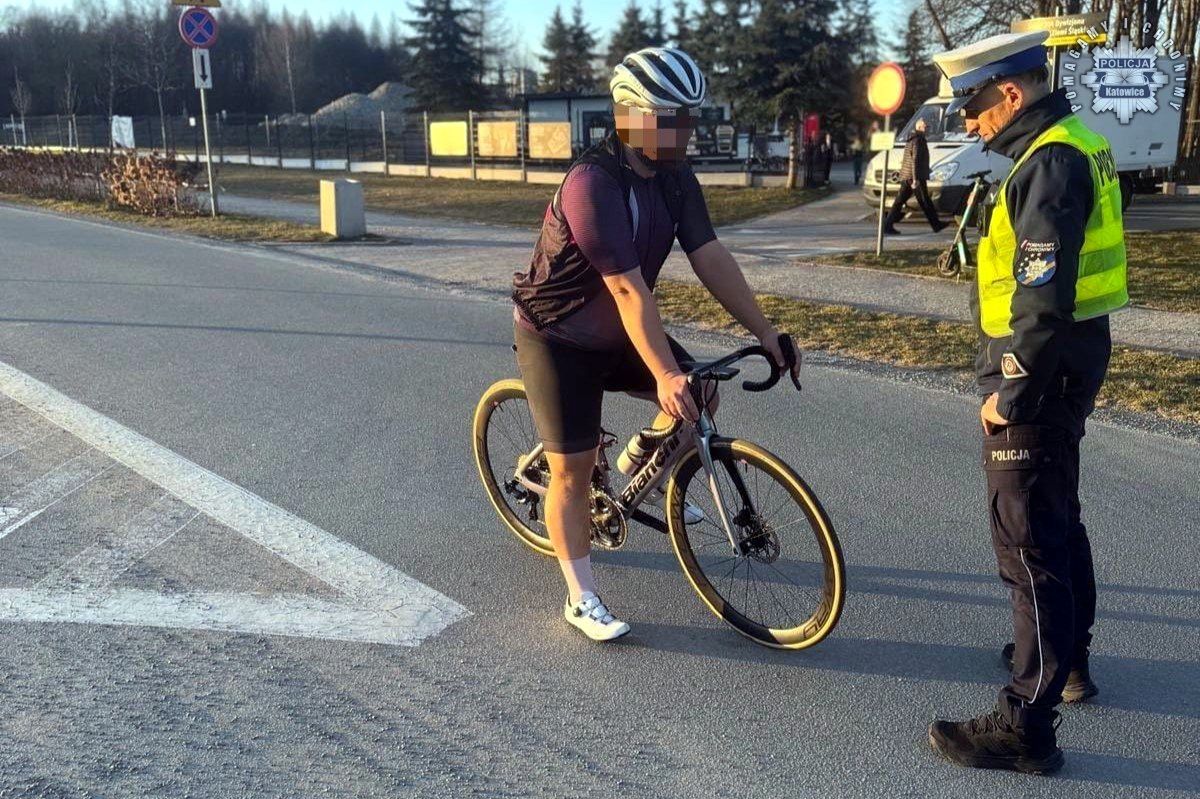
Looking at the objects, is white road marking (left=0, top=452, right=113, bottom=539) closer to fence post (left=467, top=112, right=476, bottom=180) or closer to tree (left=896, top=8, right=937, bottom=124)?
fence post (left=467, top=112, right=476, bottom=180)

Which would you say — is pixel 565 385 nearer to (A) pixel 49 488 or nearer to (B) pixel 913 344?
(A) pixel 49 488

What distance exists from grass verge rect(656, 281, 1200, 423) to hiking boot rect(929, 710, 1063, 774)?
3.84 m

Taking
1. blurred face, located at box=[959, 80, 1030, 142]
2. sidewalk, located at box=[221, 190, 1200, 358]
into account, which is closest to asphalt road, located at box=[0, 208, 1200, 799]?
blurred face, located at box=[959, 80, 1030, 142]

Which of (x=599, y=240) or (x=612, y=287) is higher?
(x=599, y=240)

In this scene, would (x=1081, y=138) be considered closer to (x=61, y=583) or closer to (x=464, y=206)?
(x=61, y=583)

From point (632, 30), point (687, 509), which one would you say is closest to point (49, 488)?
point (687, 509)

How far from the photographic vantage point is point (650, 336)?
3.07 metres

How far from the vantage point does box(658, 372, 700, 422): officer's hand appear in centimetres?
304

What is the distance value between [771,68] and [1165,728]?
1039 inches

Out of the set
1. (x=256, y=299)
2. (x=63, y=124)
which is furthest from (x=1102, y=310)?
(x=63, y=124)

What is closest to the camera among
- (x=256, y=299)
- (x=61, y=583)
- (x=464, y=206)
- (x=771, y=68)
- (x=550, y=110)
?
(x=61, y=583)

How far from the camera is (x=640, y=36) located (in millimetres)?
60656

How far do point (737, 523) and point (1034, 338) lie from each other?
49.7 inches

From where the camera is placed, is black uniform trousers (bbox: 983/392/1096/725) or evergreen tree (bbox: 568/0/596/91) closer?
black uniform trousers (bbox: 983/392/1096/725)
